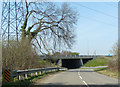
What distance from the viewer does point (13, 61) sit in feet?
46.4

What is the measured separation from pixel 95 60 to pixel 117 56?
4243 centimetres

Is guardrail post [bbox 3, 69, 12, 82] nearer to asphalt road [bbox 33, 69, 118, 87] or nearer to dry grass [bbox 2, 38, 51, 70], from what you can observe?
dry grass [bbox 2, 38, 51, 70]

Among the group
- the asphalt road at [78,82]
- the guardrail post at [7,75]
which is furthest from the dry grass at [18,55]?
the asphalt road at [78,82]

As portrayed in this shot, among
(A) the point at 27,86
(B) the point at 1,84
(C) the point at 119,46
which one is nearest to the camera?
(B) the point at 1,84

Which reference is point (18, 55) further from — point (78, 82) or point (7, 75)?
point (78, 82)

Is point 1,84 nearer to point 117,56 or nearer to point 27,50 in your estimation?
point 27,50

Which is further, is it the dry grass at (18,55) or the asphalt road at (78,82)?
the dry grass at (18,55)

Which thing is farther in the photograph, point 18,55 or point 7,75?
point 18,55

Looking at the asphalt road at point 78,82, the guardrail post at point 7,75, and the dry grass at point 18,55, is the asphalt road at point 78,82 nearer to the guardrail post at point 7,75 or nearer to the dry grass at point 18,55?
the guardrail post at point 7,75

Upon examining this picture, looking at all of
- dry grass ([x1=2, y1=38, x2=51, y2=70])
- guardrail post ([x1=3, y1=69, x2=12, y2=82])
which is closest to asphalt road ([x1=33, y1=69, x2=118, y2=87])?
guardrail post ([x1=3, y1=69, x2=12, y2=82])

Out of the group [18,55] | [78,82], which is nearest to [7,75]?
[18,55]

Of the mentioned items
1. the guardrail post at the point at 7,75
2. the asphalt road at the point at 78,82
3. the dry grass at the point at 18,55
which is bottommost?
the asphalt road at the point at 78,82

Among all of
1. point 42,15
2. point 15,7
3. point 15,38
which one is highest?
point 42,15

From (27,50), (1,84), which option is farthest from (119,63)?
(1,84)
